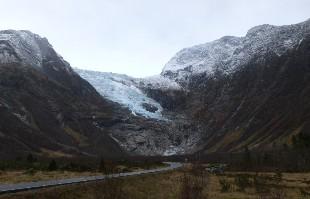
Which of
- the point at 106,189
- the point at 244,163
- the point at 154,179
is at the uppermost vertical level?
the point at 244,163

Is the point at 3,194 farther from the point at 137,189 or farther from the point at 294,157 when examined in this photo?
the point at 294,157

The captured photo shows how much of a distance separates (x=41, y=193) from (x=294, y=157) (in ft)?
386

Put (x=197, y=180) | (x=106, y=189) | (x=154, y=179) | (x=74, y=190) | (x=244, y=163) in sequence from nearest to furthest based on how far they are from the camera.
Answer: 1. (x=106, y=189)
2. (x=197, y=180)
3. (x=74, y=190)
4. (x=154, y=179)
5. (x=244, y=163)

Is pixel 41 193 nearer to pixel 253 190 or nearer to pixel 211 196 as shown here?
pixel 211 196

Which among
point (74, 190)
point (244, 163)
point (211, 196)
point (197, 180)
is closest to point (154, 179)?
point (211, 196)

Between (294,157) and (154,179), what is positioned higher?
(294,157)

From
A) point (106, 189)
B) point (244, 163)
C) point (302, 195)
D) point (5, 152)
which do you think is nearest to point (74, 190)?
point (106, 189)

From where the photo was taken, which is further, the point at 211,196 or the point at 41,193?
the point at 211,196

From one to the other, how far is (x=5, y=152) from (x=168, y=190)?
144047 millimetres

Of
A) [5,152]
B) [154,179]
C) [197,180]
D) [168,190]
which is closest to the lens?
[197,180]

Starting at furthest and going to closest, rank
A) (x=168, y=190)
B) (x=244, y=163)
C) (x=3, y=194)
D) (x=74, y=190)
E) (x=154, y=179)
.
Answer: (x=244, y=163) → (x=154, y=179) → (x=168, y=190) → (x=74, y=190) → (x=3, y=194)

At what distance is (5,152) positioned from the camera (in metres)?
195

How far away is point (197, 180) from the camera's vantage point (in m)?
34.3

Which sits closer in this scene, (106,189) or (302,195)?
(106,189)
